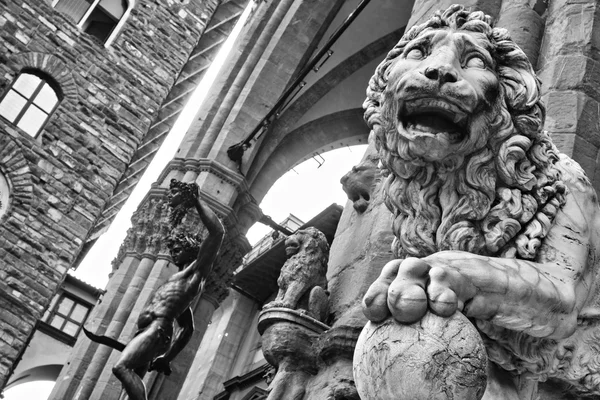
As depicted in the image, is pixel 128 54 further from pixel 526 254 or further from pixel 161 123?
pixel 526 254

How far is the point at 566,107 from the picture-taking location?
3.05 meters

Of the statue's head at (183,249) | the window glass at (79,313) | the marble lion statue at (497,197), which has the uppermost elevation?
the window glass at (79,313)

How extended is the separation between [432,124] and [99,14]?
49.2ft

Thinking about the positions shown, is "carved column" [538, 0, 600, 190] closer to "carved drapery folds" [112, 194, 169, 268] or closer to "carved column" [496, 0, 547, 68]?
"carved column" [496, 0, 547, 68]

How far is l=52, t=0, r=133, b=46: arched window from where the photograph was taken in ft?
50.7

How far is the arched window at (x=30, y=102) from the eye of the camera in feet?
45.6

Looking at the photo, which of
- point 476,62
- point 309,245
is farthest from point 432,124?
point 309,245

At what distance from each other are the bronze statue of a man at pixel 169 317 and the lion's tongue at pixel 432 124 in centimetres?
538

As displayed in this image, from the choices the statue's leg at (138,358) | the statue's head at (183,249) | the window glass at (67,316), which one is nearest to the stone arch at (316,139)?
the statue's head at (183,249)

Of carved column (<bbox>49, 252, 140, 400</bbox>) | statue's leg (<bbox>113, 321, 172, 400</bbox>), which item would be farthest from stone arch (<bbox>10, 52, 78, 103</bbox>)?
statue's leg (<bbox>113, 321, 172, 400</bbox>)

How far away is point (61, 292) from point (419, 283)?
29.1 meters

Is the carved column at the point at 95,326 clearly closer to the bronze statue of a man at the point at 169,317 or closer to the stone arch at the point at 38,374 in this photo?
the bronze statue of a man at the point at 169,317

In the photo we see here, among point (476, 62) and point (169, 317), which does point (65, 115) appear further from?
point (476, 62)

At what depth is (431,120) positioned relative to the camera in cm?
191
